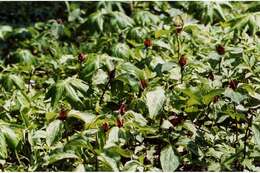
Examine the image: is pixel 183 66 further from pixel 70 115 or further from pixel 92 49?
pixel 92 49

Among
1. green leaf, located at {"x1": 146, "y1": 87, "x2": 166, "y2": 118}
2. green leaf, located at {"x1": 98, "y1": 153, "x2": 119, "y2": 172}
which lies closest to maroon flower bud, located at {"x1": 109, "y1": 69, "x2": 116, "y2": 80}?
green leaf, located at {"x1": 146, "y1": 87, "x2": 166, "y2": 118}

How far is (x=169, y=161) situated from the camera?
6.66 feet

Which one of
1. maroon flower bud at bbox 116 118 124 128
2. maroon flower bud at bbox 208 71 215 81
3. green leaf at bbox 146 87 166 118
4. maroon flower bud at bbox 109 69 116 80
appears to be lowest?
maroon flower bud at bbox 116 118 124 128

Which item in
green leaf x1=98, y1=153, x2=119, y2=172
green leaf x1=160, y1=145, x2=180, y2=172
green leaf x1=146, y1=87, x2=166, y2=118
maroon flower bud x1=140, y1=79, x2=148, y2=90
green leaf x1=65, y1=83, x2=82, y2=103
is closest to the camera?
green leaf x1=98, y1=153, x2=119, y2=172

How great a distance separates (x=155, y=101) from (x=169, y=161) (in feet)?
0.93

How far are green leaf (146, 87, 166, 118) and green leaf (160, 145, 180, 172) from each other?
177mm

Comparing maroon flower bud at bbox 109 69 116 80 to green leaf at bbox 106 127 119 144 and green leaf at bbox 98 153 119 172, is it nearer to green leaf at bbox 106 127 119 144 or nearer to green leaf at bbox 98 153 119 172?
green leaf at bbox 106 127 119 144

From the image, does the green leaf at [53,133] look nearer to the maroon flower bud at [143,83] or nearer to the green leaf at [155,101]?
the green leaf at [155,101]

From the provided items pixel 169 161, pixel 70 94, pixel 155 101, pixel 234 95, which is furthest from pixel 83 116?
pixel 234 95

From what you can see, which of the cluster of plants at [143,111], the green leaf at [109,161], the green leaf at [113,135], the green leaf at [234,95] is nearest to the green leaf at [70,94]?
the cluster of plants at [143,111]

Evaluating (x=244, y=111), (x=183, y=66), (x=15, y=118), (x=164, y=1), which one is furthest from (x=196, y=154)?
(x=164, y=1)

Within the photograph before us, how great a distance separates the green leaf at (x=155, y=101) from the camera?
6.93 ft

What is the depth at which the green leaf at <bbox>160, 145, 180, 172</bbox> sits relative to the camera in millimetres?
2010

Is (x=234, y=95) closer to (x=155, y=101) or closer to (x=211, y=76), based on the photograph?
(x=155, y=101)
